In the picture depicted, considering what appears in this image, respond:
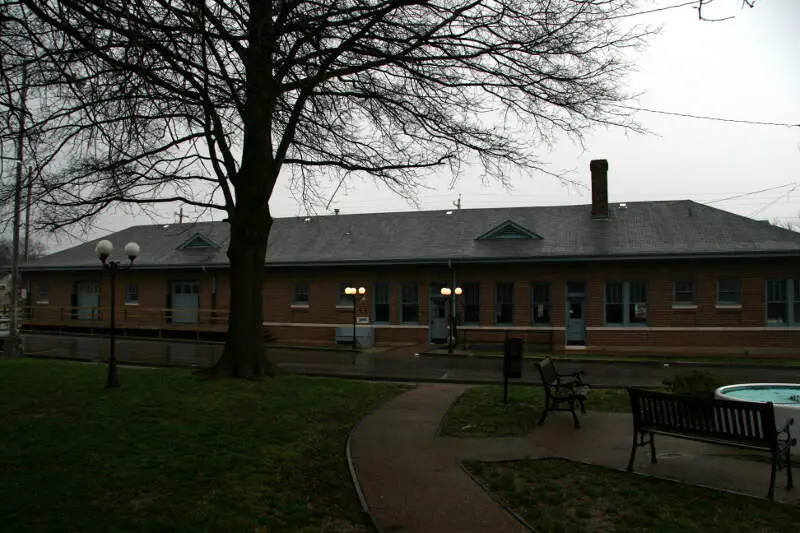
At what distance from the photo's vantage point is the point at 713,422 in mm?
6562

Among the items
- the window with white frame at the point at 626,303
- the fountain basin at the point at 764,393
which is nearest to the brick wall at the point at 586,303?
the window with white frame at the point at 626,303

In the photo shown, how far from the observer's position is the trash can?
11.5 m

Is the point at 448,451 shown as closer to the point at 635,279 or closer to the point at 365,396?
the point at 365,396

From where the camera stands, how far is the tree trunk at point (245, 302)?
537 inches

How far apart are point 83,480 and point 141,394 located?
18.0ft

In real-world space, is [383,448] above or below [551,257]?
below

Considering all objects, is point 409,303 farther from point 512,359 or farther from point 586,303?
point 512,359

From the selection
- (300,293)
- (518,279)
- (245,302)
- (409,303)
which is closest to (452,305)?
(409,303)

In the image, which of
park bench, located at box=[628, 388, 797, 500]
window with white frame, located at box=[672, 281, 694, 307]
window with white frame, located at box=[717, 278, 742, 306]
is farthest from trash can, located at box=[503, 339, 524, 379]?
window with white frame, located at box=[717, 278, 742, 306]

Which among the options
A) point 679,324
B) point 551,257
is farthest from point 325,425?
point 679,324

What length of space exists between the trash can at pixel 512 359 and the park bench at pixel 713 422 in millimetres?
4018

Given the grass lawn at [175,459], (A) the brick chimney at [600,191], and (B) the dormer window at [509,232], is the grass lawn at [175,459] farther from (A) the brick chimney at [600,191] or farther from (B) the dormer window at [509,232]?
(A) the brick chimney at [600,191]

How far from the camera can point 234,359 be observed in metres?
13.7

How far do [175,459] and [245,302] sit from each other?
7.21 metres
